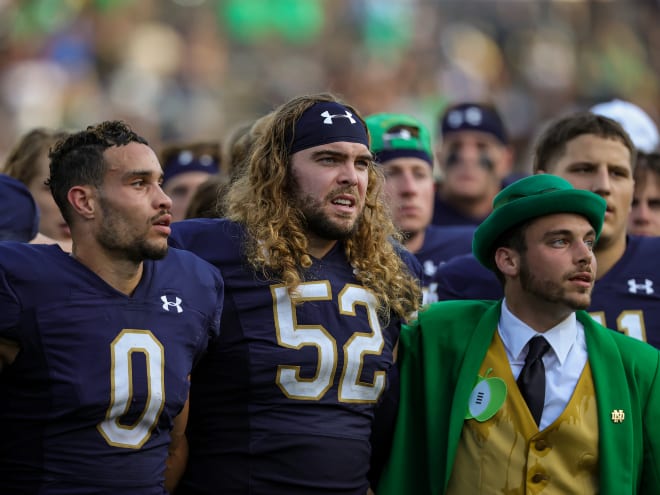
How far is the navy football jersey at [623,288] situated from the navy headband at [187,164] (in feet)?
7.52

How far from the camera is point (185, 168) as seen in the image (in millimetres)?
6543

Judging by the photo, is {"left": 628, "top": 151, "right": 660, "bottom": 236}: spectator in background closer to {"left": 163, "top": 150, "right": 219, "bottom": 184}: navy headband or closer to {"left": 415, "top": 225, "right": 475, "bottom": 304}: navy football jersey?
{"left": 415, "top": 225, "right": 475, "bottom": 304}: navy football jersey

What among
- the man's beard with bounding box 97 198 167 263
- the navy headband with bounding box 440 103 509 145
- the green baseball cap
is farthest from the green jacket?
the navy headband with bounding box 440 103 509 145

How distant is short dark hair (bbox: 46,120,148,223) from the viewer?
136 inches

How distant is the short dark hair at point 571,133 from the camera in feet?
15.5

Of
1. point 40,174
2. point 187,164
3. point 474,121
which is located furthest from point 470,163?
point 40,174

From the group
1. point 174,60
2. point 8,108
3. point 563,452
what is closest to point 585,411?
point 563,452

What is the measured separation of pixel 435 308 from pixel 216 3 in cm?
1377

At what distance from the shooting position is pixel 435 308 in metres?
4.14

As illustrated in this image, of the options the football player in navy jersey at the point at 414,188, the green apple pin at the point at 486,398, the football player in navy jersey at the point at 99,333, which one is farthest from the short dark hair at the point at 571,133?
the football player in navy jersey at the point at 99,333

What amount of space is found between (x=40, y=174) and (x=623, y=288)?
262 centimetres

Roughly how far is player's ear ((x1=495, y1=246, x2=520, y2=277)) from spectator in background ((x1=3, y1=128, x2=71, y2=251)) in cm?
198

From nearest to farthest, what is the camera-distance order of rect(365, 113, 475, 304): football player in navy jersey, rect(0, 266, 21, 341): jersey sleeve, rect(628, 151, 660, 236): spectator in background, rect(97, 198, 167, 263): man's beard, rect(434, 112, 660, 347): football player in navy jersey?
rect(0, 266, 21, 341): jersey sleeve, rect(97, 198, 167, 263): man's beard, rect(434, 112, 660, 347): football player in navy jersey, rect(628, 151, 660, 236): spectator in background, rect(365, 113, 475, 304): football player in navy jersey

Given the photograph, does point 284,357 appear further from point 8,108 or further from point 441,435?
point 8,108
